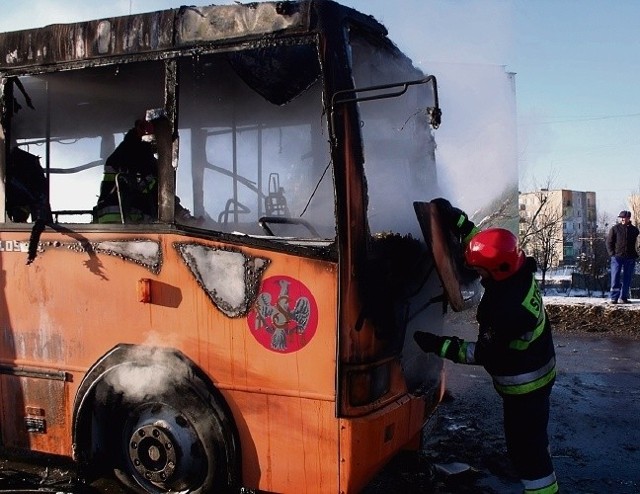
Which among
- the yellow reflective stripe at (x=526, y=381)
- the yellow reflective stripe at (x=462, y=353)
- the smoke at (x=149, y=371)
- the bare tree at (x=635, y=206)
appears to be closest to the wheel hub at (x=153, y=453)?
the smoke at (x=149, y=371)

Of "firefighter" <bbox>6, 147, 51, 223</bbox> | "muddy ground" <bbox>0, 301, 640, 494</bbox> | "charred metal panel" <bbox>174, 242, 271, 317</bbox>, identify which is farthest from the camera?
"muddy ground" <bbox>0, 301, 640, 494</bbox>

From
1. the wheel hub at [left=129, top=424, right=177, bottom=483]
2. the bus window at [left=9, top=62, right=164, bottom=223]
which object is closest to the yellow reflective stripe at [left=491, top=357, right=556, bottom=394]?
the wheel hub at [left=129, top=424, right=177, bottom=483]

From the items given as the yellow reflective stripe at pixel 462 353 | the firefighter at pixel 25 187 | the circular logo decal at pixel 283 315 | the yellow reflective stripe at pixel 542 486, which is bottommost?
the yellow reflective stripe at pixel 542 486

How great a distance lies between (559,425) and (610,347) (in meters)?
3.92

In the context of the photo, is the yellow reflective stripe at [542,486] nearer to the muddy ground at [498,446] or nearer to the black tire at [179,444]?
the muddy ground at [498,446]

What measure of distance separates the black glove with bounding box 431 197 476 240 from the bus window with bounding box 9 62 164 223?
6.43ft

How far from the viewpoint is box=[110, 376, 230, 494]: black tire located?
3.35 m

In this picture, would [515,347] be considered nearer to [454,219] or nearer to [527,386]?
[527,386]

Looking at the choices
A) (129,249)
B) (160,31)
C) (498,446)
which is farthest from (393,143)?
(498,446)

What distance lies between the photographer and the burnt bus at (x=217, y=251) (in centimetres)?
312

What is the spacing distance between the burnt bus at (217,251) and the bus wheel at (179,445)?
0.01m

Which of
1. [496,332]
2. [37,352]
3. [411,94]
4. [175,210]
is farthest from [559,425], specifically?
[37,352]

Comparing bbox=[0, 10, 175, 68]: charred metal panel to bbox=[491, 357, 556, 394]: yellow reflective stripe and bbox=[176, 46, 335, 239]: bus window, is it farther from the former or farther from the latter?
bbox=[491, 357, 556, 394]: yellow reflective stripe

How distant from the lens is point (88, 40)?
3646mm
